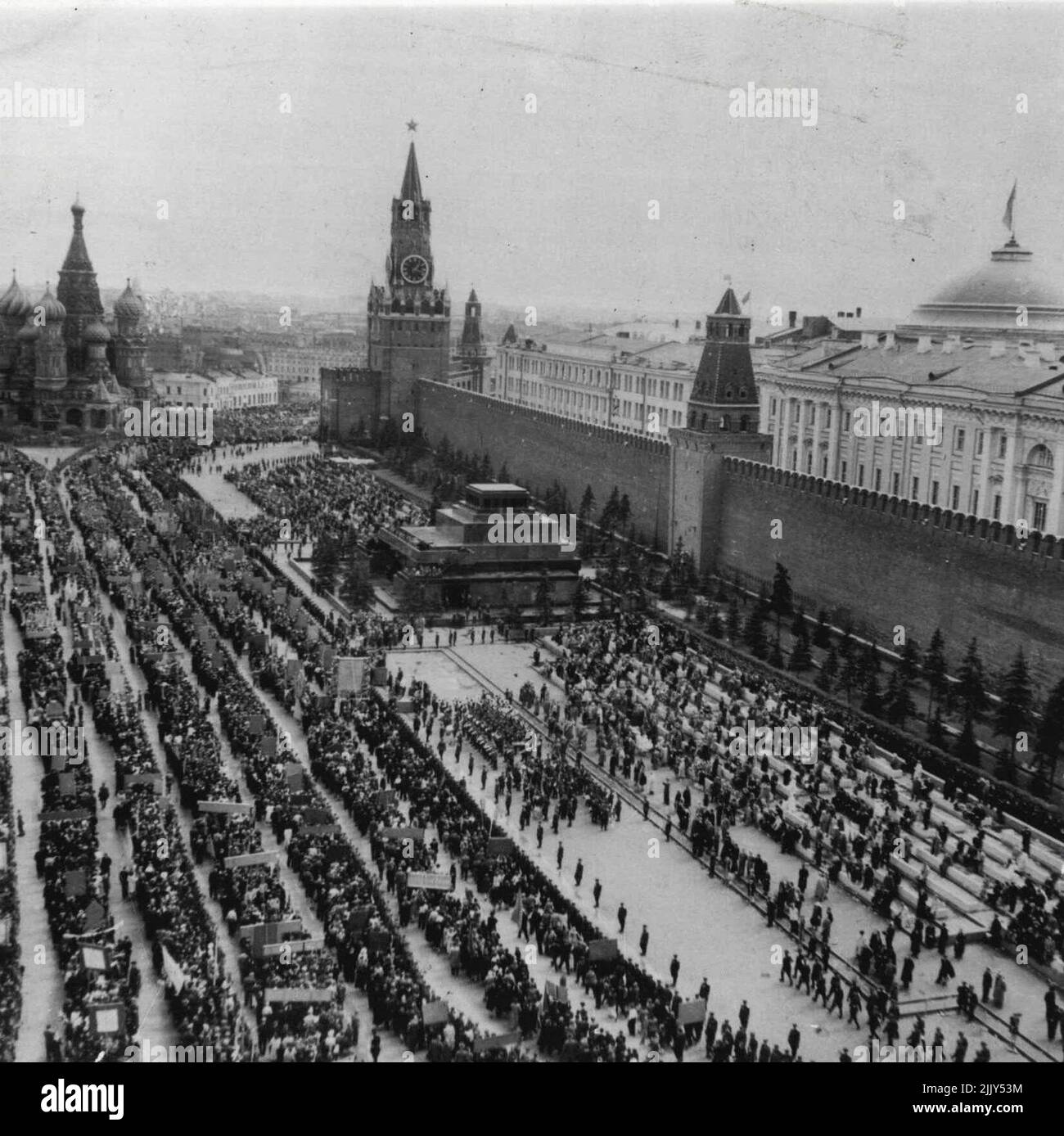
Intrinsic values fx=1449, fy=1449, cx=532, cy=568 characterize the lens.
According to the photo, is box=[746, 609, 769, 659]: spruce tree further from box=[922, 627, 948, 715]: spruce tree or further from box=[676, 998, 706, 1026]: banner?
box=[676, 998, 706, 1026]: banner

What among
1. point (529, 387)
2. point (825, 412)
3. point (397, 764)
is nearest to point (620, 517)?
point (825, 412)

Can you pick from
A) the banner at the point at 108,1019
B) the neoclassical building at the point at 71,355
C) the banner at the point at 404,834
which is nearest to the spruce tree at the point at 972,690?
the banner at the point at 404,834

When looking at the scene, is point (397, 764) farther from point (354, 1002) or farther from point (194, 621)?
point (194, 621)

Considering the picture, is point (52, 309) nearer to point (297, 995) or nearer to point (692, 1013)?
point (297, 995)

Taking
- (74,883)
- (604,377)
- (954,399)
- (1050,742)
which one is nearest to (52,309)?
(604,377)

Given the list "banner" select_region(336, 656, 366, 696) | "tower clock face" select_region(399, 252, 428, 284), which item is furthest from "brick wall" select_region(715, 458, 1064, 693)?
"tower clock face" select_region(399, 252, 428, 284)

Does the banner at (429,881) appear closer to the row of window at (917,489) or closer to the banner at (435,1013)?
the banner at (435,1013)

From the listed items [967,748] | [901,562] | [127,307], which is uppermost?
[127,307]
